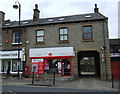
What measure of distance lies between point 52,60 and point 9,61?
20.1ft

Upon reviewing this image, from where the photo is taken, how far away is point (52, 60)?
19.0m

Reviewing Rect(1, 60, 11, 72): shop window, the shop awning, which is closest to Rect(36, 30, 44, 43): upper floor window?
the shop awning

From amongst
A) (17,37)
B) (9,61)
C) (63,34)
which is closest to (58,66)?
(63,34)

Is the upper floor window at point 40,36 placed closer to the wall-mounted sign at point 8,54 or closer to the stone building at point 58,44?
the stone building at point 58,44

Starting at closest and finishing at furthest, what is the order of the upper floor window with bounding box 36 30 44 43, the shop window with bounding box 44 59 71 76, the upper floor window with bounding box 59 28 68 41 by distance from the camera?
the shop window with bounding box 44 59 71 76, the upper floor window with bounding box 59 28 68 41, the upper floor window with bounding box 36 30 44 43

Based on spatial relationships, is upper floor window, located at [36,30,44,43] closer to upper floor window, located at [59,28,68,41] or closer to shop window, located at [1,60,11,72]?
upper floor window, located at [59,28,68,41]

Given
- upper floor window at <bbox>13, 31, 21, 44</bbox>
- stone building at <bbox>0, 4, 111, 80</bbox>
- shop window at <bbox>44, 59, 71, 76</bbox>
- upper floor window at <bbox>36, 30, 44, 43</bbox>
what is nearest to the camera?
stone building at <bbox>0, 4, 111, 80</bbox>

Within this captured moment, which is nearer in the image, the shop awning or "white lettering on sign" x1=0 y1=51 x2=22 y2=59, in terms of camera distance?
the shop awning

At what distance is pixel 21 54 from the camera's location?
19969 mm

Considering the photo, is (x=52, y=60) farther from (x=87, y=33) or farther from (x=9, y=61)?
(x=9, y=61)

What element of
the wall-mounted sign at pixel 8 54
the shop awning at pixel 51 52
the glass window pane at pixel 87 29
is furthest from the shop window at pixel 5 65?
the glass window pane at pixel 87 29

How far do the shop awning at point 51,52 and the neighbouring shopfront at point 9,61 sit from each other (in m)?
2.02

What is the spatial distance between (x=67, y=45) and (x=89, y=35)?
2.91m

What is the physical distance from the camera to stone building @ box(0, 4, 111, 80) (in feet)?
58.4
